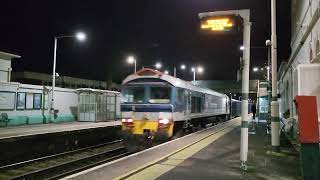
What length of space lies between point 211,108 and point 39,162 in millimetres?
15193

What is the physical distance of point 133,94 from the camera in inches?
653

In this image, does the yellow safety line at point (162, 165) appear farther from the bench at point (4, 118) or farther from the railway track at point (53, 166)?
the bench at point (4, 118)

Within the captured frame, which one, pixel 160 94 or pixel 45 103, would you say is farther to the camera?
pixel 45 103

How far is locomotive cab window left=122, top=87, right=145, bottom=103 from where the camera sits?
1642 centimetres

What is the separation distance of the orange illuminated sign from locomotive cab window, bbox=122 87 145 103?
282 inches

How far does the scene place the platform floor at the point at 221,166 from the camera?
8.72 meters

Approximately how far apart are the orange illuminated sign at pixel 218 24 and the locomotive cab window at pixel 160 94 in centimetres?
681

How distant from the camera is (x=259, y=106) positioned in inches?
1299

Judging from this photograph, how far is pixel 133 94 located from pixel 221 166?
7.41 m

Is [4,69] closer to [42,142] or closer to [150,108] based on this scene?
[42,142]

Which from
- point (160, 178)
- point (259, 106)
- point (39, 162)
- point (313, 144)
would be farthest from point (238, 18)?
point (259, 106)

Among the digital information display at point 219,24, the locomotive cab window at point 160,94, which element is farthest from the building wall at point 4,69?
the digital information display at point 219,24

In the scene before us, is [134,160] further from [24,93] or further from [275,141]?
[24,93]

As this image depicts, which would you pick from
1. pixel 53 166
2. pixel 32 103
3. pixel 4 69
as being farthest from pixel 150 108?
pixel 4 69
